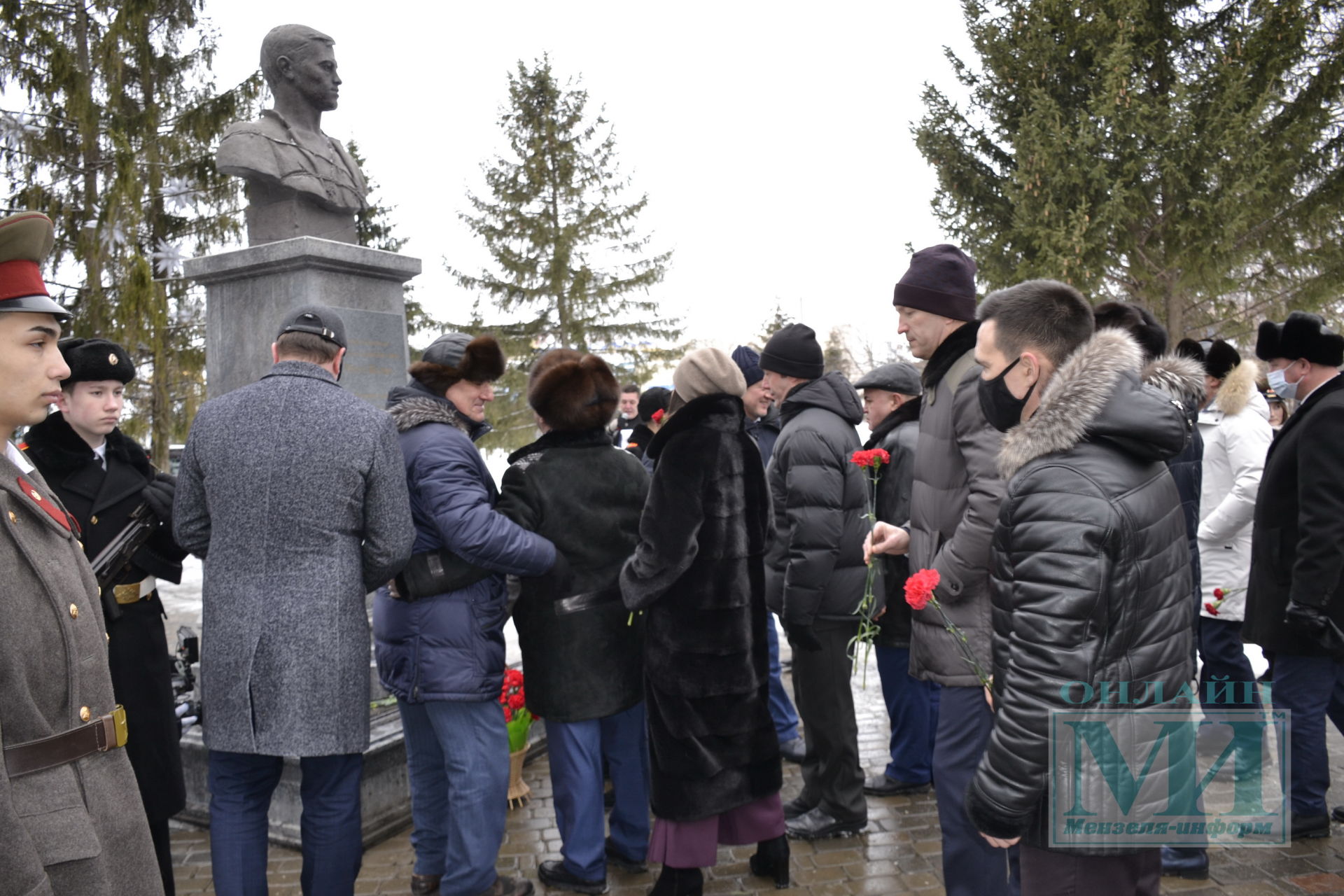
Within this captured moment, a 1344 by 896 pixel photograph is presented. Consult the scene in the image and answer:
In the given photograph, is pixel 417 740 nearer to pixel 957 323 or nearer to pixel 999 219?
pixel 957 323

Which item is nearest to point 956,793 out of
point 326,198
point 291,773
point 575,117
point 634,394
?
point 291,773

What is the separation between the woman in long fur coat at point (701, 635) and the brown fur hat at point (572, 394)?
28 centimetres

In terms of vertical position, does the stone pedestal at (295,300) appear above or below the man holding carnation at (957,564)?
above

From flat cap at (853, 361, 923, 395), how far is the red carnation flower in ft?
9.71

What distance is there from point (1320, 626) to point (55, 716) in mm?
4354

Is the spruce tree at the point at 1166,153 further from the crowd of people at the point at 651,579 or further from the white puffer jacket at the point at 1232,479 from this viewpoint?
the crowd of people at the point at 651,579

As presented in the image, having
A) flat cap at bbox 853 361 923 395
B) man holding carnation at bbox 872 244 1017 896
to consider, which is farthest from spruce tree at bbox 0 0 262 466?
man holding carnation at bbox 872 244 1017 896

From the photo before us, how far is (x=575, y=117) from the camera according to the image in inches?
937

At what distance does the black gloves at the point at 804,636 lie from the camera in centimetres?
422

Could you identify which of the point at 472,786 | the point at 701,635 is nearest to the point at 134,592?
the point at 472,786

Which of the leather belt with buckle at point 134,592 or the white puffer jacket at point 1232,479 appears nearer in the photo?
the leather belt with buckle at point 134,592

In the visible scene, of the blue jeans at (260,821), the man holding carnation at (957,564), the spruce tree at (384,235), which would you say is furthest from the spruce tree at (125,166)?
the man holding carnation at (957,564)

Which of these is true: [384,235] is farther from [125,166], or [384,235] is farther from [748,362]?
[748,362]

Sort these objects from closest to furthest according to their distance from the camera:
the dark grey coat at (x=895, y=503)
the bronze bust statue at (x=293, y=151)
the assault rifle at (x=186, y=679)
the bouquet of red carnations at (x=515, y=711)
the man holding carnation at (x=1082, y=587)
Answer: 1. the man holding carnation at (x=1082, y=587)
2. the bouquet of red carnations at (x=515, y=711)
3. the dark grey coat at (x=895, y=503)
4. the assault rifle at (x=186, y=679)
5. the bronze bust statue at (x=293, y=151)
